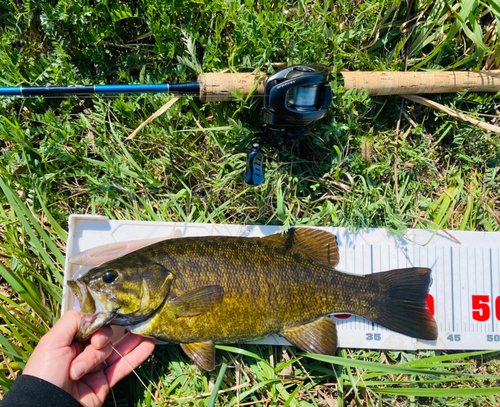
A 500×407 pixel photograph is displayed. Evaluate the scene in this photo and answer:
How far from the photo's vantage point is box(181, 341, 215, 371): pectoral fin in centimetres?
271

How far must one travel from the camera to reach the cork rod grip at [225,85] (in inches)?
109

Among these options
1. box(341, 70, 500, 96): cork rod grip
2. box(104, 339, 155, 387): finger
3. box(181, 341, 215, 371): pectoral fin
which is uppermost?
box(341, 70, 500, 96): cork rod grip

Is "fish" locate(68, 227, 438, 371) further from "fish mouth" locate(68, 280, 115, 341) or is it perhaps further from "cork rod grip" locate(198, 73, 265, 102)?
"cork rod grip" locate(198, 73, 265, 102)

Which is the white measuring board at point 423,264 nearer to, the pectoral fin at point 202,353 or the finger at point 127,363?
the pectoral fin at point 202,353

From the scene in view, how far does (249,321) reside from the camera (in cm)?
266

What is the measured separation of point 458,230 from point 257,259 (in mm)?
1893

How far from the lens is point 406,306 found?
2.91 meters

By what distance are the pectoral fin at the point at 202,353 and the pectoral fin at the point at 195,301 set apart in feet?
1.01

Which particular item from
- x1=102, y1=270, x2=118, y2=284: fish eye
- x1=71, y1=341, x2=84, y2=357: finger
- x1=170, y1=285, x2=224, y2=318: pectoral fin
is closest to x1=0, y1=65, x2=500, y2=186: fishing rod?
x1=170, y1=285, x2=224, y2=318: pectoral fin

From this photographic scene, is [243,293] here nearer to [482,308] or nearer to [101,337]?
[101,337]

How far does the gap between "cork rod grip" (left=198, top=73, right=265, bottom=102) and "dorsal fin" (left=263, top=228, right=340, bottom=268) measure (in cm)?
116

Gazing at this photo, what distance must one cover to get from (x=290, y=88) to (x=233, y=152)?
85 cm

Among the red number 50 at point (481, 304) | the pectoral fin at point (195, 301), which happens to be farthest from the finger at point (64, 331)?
the red number 50 at point (481, 304)

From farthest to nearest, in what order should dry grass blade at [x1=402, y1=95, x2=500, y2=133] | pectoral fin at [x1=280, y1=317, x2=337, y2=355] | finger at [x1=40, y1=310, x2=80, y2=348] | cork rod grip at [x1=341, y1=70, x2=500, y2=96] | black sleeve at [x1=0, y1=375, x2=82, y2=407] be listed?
dry grass blade at [x1=402, y1=95, x2=500, y2=133], cork rod grip at [x1=341, y1=70, x2=500, y2=96], pectoral fin at [x1=280, y1=317, x2=337, y2=355], finger at [x1=40, y1=310, x2=80, y2=348], black sleeve at [x1=0, y1=375, x2=82, y2=407]
